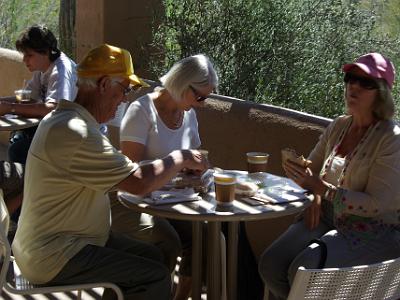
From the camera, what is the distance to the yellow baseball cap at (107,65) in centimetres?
305

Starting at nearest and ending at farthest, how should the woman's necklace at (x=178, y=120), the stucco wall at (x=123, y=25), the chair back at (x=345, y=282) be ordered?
1. the chair back at (x=345, y=282)
2. the woman's necklace at (x=178, y=120)
3. the stucco wall at (x=123, y=25)

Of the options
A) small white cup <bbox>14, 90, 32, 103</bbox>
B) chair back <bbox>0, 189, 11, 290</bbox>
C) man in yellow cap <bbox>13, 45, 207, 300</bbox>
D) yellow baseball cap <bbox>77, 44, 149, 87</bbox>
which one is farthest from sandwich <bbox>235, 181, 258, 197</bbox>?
small white cup <bbox>14, 90, 32, 103</bbox>

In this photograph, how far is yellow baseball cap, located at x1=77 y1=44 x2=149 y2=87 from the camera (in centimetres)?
305

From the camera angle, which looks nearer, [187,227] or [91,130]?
[91,130]

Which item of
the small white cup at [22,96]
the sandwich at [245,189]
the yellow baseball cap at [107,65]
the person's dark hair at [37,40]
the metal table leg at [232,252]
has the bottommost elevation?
the metal table leg at [232,252]

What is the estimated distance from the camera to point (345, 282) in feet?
8.03

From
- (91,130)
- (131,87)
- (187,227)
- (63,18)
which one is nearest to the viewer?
(91,130)

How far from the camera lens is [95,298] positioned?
13.6 ft

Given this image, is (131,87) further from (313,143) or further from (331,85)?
(331,85)

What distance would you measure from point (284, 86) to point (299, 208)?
330 centimetres

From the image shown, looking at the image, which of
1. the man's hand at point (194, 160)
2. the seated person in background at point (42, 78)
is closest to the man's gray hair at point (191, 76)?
the man's hand at point (194, 160)

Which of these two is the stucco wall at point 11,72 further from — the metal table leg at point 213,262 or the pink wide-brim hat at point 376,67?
the pink wide-brim hat at point 376,67

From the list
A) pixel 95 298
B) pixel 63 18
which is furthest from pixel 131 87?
pixel 63 18

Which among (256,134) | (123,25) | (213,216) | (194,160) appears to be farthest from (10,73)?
(213,216)
